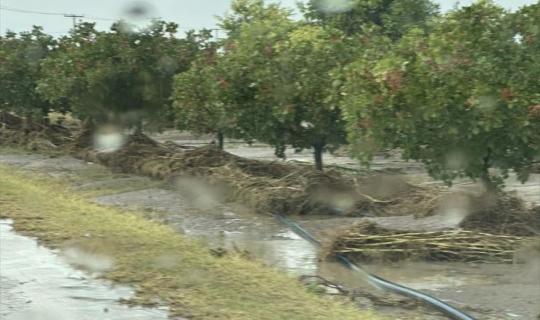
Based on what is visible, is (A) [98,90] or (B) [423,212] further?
(A) [98,90]

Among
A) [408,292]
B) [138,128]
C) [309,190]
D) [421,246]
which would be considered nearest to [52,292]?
[408,292]

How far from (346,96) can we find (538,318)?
3702mm

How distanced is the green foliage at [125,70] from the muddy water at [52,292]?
850 centimetres

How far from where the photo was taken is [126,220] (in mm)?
9742

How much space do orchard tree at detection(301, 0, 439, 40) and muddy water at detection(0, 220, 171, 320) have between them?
9.00 metres

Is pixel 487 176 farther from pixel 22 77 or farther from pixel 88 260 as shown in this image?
pixel 22 77

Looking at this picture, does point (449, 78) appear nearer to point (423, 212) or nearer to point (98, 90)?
point (423, 212)

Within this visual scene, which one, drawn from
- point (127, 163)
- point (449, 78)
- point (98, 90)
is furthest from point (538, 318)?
point (98, 90)

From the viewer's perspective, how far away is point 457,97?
26.6 feet

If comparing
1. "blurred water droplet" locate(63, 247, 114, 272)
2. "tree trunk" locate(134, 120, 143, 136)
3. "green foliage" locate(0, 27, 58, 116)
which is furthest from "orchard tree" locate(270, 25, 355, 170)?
"green foliage" locate(0, 27, 58, 116)

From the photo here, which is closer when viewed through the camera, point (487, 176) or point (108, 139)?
point (487, 176)

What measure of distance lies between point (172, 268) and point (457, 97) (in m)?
3.18

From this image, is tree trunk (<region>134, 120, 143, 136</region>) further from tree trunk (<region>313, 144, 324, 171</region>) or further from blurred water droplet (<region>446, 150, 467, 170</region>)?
blurred water droplet (<region>446, 150, 467, 170</region>)

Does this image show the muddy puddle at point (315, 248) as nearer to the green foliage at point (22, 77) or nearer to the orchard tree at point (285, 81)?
the orchard tree at point (285, 81)
